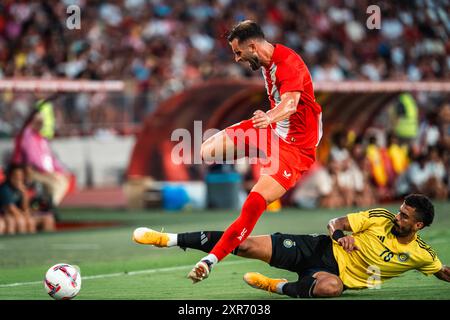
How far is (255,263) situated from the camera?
1336 centimetres

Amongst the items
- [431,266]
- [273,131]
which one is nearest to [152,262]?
[273,131]

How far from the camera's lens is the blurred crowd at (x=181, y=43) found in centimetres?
2644

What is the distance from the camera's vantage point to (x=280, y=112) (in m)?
9.98

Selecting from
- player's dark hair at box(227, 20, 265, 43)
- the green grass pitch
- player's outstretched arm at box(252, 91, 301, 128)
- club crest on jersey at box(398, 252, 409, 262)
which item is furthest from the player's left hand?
club crest on jersey at box(398, 252, 409, 262)

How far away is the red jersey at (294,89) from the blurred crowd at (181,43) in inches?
546

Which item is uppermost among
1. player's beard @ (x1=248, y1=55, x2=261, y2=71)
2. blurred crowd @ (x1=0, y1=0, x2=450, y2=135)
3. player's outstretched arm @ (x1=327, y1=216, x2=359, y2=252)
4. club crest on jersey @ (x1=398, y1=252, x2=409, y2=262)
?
blurred crowd @ (x1=0, y1=0, x2=450, y2=135)

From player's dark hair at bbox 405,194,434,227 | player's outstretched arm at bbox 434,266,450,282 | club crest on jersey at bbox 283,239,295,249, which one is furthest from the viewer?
club crest on jersey at bbox 283,239,295,249

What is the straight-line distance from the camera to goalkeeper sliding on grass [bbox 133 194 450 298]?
31.3ft

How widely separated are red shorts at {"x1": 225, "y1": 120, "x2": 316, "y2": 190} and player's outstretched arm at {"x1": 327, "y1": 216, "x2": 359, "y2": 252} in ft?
2.59

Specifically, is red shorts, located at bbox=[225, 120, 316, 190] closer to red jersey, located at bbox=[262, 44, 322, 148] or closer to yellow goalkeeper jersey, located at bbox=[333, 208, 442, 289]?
red jersey, located at bbox=[262, 44, 322, 148]

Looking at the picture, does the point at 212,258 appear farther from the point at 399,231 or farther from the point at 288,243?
the point at 399,231

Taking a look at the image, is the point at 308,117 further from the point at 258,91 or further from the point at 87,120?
the point at 87,120

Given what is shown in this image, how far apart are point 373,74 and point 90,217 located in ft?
40.1

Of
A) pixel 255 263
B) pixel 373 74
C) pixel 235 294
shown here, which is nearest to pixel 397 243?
pixel 235 294
